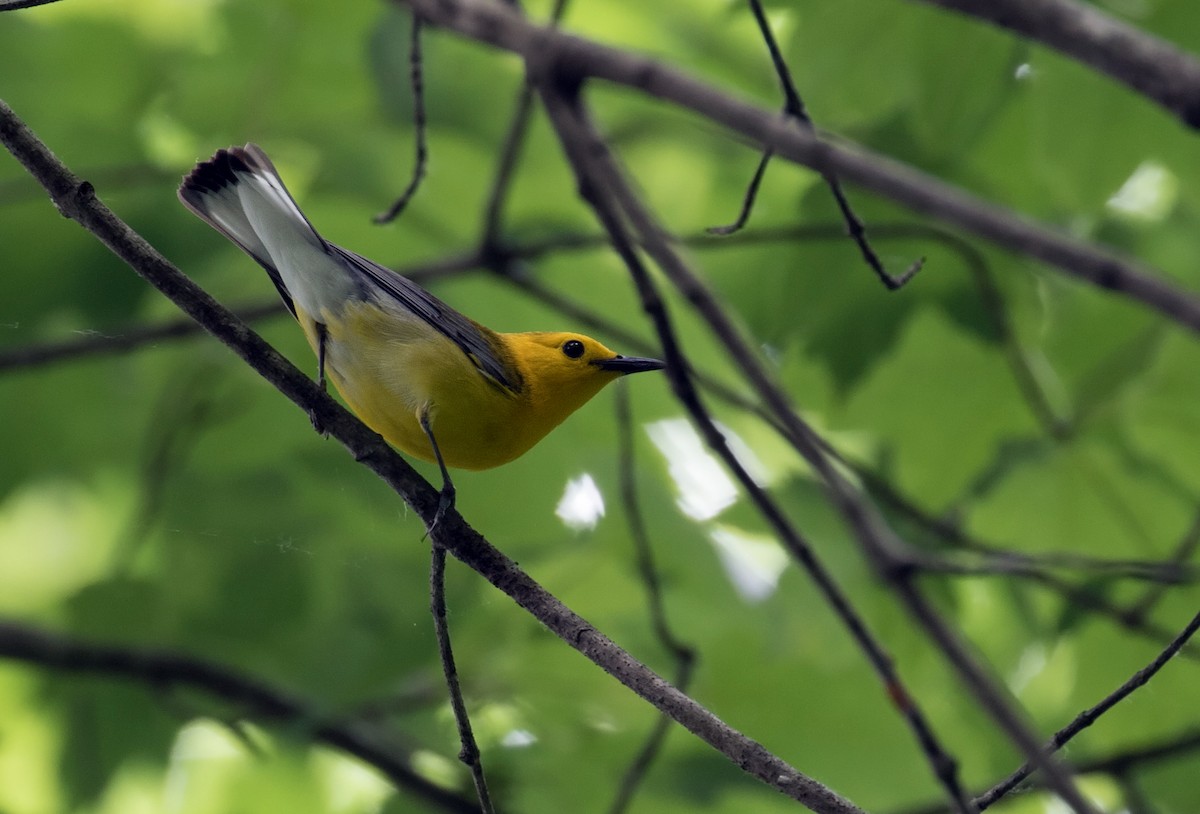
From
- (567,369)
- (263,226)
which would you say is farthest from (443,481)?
(567,369)

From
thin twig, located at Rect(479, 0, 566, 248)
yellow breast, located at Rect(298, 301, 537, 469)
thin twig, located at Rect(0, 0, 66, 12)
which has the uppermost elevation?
thin twig, located at Rect(479, 0, 566, 248)

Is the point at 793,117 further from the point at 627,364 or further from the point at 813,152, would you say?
the point at 627,364

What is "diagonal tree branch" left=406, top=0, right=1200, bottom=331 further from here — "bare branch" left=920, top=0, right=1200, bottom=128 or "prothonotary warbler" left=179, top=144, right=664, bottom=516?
"prothonotary warbler" left=179, top=144, right=664, bottom=516

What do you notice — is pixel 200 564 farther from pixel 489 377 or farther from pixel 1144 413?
pixel 1144 413

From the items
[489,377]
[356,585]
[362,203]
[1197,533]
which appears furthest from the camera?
[356,585]

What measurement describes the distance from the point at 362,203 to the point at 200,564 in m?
1.87

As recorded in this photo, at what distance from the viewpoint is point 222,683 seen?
5688 mm

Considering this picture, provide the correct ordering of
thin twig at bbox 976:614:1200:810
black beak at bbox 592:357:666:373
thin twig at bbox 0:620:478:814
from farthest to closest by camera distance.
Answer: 1. thin twig at bbox 0:620:478:814
2. black beak at bbox 592:357:666:373
3. thin twig at bbox 976:614:1200:810

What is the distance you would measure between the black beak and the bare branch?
3.69m

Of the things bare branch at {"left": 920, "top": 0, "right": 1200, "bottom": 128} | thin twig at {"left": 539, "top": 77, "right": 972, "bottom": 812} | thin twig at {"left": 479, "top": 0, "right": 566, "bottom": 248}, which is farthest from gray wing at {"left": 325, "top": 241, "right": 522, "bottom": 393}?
bare branch at {"left": 920, "top": 0, "right": 1200, "bottom": 128}

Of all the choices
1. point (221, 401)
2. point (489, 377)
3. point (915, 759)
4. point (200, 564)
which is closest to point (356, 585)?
point (200, 564)

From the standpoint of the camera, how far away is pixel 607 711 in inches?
226

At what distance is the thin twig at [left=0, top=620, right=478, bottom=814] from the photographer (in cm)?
541

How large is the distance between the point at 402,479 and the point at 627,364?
1855 mm
